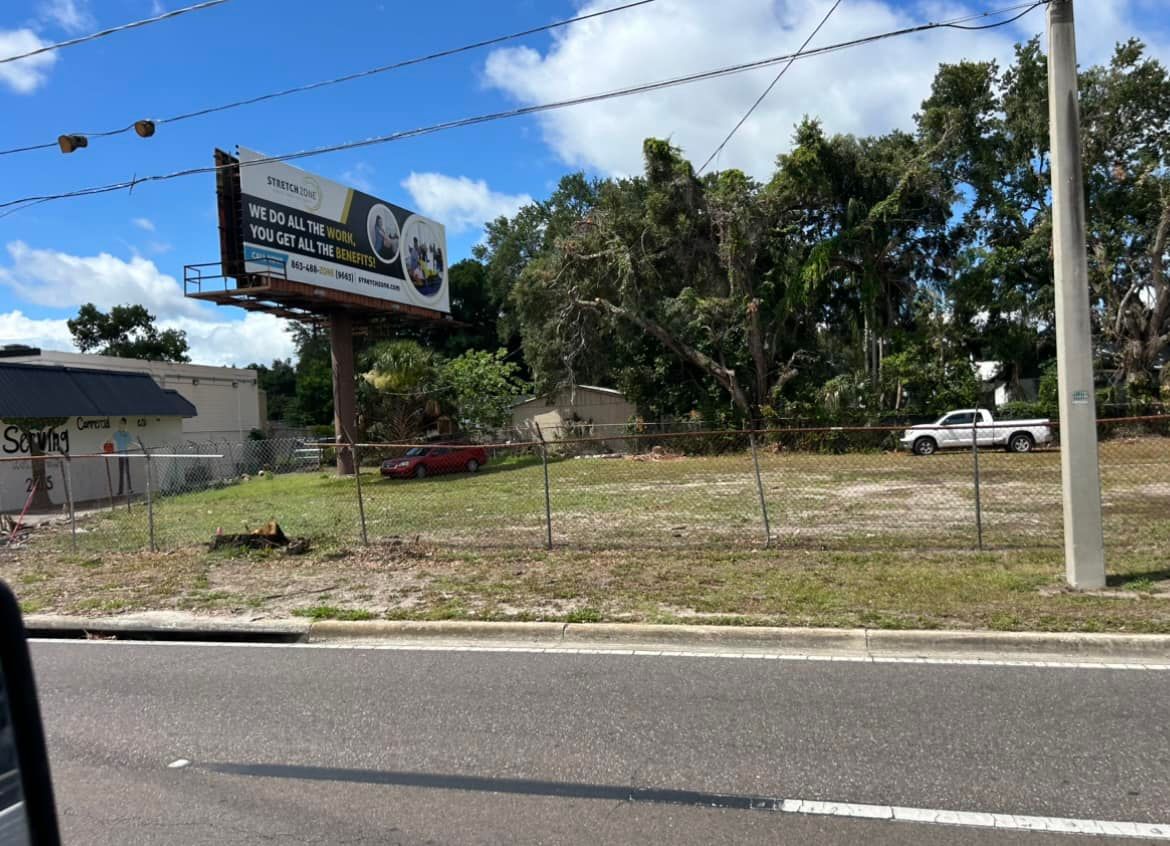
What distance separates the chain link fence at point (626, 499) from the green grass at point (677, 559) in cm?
10

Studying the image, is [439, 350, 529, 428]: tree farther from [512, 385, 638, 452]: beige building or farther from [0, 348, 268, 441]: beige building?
[0, 348, 268, 441]: beige building

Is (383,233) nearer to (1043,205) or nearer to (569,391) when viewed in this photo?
(569,391)

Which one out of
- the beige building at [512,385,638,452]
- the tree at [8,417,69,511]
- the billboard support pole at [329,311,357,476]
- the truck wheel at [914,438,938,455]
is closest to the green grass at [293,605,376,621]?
the tree at [8,417,69,511]

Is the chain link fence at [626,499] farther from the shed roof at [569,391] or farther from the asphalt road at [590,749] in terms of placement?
the shed roof at [569,391]

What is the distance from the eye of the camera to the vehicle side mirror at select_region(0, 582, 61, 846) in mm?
1722

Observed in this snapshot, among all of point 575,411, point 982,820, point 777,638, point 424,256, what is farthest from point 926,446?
point 982,820

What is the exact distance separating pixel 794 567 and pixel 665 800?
6.13 meters

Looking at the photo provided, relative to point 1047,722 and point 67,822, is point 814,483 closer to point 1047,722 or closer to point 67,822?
point 1047,722

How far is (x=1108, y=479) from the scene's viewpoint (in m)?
16.8

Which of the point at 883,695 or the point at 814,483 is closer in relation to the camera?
the point at 883,695

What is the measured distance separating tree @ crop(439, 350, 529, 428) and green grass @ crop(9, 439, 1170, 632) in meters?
17.4

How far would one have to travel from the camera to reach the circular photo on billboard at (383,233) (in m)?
32.5

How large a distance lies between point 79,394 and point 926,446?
2869 centimetres

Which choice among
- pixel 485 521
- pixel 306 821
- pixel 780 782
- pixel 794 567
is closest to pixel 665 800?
pixel 780 782
